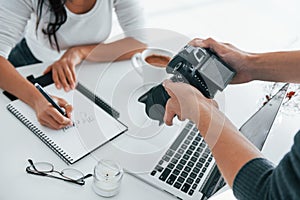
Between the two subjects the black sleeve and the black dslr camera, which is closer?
the black sleeve

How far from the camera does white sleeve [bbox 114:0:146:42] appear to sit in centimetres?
122

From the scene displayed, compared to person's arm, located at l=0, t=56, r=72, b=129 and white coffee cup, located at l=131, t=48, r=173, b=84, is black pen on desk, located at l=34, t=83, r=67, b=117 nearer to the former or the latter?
person's arm, located at l=0, t=56, r=72, b=129

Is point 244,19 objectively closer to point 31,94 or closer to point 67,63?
point 67,63

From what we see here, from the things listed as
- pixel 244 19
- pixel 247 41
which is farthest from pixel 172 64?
pixel 244 19

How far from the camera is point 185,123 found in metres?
1.02

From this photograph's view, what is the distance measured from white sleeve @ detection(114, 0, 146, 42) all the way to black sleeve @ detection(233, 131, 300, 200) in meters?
0.62

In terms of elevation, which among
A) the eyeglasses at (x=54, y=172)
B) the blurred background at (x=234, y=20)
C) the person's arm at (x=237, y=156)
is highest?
the person's arm at (x=237, y=156)

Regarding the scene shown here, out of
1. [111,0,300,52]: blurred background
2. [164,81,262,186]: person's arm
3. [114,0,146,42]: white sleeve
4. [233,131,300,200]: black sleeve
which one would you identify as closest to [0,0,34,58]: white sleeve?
[114,0,146,42]: white sleeve

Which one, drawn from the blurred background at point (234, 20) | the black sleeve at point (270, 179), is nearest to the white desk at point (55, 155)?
the black sleeve at point (270, 179)

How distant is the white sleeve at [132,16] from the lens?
4.02 feet

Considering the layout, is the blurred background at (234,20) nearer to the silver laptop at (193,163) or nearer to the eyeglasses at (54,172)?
the silver laptop at (193,163)

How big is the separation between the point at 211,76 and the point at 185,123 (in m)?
0.19

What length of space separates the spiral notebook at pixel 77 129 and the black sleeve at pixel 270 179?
349 millimetres

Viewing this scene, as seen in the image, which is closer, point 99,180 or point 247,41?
point 99,180
